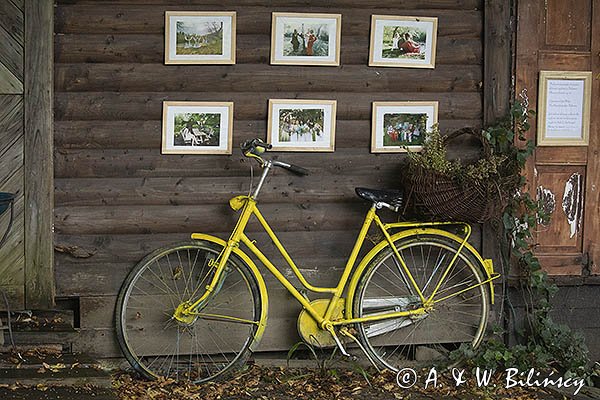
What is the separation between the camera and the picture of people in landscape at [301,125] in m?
5.93

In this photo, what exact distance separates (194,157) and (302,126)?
27.3 inches

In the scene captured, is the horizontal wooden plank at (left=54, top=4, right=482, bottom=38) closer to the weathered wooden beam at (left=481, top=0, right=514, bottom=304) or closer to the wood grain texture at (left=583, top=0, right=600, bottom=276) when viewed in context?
the weathered wooden beam at (left=481, top=0, right=514, bottom=304)

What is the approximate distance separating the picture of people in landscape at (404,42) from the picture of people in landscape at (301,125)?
22.9 inches

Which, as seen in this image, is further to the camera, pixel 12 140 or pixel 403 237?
pixel 403 237

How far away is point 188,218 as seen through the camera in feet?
19.3

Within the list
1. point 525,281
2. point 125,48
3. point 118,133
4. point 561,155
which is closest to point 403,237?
A: point 525,281

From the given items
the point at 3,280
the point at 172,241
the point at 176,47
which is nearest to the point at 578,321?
the point at 172,241

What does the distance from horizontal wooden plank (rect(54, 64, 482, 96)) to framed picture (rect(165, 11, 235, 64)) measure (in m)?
0.07

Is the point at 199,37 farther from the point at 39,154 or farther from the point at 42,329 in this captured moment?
the point at 42,329

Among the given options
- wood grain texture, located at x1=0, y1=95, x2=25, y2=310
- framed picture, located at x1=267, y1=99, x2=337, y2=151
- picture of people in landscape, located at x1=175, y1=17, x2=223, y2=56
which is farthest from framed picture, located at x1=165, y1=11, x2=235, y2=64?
wood grain texture, located at x1=0, y1=95, x2=25, y2=310

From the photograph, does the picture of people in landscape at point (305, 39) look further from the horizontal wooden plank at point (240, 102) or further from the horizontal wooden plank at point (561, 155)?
the horizontal wooden plank at point (561, 155)

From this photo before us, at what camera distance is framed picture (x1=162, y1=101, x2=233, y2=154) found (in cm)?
580

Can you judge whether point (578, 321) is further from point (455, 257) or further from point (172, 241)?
point (172, 241)

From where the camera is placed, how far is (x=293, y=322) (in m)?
6.04
